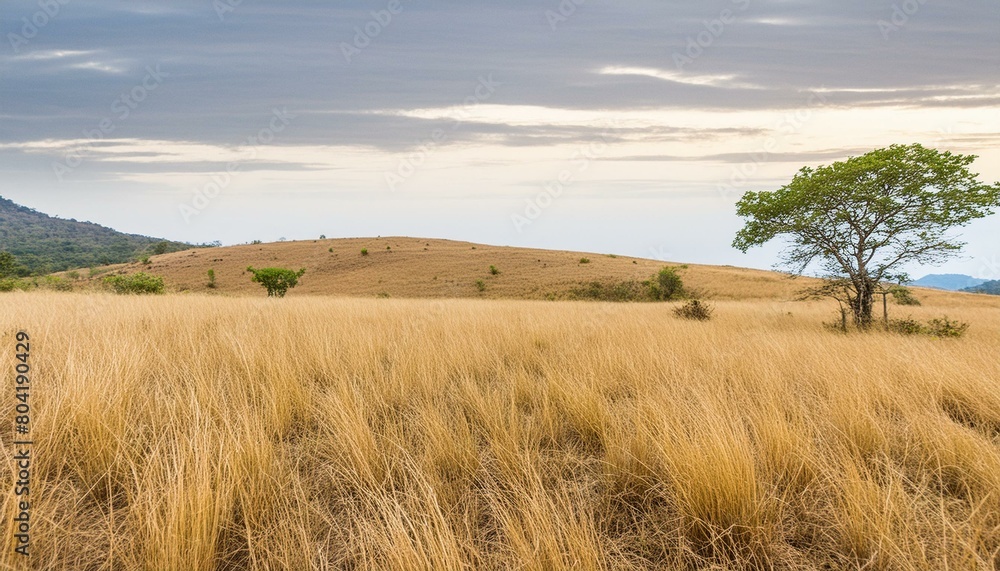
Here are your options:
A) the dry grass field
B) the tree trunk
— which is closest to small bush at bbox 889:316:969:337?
the tree trunk

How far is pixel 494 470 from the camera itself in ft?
9.21

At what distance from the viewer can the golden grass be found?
2.00 metres

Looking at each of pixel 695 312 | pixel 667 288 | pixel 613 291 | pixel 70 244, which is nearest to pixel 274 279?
pixel 613 291

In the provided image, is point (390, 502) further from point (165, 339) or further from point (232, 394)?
point (165, 339)

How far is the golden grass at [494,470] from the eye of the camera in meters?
2.00

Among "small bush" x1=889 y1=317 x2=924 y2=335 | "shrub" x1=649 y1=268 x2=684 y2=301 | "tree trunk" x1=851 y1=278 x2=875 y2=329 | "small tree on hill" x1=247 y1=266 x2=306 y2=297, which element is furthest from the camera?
"shrub" x1=649 y1=268 x2=684 y2=301

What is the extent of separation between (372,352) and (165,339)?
9.31 ft

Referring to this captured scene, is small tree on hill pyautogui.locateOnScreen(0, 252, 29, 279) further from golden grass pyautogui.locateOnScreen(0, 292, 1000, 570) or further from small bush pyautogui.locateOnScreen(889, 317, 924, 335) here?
small bush pyautogui.locateOnScreen(889, 317, 924, 335)

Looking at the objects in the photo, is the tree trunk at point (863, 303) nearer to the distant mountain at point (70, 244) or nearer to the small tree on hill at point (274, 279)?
the small tree on hill at point (274, 279)

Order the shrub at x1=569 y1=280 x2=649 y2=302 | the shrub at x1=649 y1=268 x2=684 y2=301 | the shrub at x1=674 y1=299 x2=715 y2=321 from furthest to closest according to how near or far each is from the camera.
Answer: the shrub at x1=569 y1=280 x2=649 y2=302, the shrub at x1=649 y1=268 x2=684 y2=301, the shrub at x1=674 y1=299 x2=715 y2=321

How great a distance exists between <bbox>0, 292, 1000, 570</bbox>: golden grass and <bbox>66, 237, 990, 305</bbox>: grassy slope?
132 feet

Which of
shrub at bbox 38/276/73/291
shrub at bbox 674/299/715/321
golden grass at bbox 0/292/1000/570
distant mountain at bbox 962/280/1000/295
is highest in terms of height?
distant mountain at bbox 962/280/1000/295

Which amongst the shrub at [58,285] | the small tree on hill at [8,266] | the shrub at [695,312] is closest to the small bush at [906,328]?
the shrub at [695,312]

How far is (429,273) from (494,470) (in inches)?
2144
